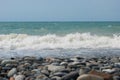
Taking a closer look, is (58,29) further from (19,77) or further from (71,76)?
Answer: (71,76)

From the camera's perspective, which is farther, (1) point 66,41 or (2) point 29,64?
(1) point 66,41

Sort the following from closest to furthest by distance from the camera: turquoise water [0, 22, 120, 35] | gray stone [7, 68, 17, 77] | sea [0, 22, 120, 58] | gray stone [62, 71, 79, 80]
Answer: gray stone [62, 71, 79, 80], gray stone [7, 68, 17, 77], sea [0, 22, 120, 58], turquoise water [0, 22, 120, 35]

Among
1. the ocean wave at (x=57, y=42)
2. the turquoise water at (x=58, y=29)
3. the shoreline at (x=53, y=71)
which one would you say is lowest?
the turquoise water at (x=58, y=29)

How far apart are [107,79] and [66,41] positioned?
11896 mm

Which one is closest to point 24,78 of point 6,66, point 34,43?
point 6,66

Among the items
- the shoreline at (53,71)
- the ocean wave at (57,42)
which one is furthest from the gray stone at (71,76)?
the ocean wave at (57,42)

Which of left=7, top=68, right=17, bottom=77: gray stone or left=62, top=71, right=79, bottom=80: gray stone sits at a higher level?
left=62, top=71, right=79, bottom=80: gray stone

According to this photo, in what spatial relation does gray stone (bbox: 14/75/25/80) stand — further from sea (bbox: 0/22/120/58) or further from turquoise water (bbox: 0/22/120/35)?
turquoise water (bbox: 0/22/120/35)

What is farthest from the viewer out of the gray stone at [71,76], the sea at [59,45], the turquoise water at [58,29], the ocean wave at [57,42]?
the turquoise water at [58,29]

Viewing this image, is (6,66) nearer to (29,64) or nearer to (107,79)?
(29,64)

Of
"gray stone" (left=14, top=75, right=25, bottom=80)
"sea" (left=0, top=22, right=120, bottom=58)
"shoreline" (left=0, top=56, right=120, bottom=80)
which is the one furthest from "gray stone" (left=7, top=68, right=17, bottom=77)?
"sea" (left=0, top=22, right=120, bottom=58)

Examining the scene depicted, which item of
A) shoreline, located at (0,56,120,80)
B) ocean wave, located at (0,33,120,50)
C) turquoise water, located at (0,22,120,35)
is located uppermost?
shoreline, located at (0,56,120,80)

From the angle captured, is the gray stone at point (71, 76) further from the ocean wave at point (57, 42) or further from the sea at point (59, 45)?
the ocean wave at point (57, 42)

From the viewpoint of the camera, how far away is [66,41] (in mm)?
18688
